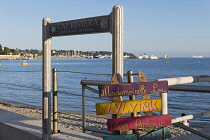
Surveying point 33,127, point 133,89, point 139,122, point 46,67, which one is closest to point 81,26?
point 46,67

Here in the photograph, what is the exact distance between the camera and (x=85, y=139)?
12.8 feet

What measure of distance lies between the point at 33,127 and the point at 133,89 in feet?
8.37

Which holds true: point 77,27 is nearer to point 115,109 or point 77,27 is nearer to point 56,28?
point 56,28

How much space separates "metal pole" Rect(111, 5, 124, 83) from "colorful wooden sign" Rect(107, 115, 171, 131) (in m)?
0.60

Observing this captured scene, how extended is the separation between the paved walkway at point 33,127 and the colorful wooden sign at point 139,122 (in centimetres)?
131

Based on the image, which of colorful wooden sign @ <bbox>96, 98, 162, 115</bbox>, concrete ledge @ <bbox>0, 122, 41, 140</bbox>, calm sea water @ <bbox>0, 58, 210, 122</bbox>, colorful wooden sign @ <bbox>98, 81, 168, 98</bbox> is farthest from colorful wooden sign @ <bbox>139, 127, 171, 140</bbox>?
calm sea water @ <bbox>0, 58, 210, 122</bbox>

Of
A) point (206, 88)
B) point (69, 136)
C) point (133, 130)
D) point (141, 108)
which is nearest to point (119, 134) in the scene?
point (133, 130)

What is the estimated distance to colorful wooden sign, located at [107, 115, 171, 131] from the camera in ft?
8.28

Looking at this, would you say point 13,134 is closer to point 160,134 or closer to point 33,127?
point 33,127

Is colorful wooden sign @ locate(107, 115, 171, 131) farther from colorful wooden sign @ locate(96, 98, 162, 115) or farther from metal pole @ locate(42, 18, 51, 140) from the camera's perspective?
metal pole @ locate(42, 18, 51, 140)

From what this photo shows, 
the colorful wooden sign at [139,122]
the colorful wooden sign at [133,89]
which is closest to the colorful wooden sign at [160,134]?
the colorful wooden sign at [139,122]

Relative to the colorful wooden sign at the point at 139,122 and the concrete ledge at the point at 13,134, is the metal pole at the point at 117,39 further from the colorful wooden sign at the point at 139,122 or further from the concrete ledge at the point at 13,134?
the concrete ledge at the point at 13,134

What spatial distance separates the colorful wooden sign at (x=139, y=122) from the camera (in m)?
2.52

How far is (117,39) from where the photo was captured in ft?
10.0
